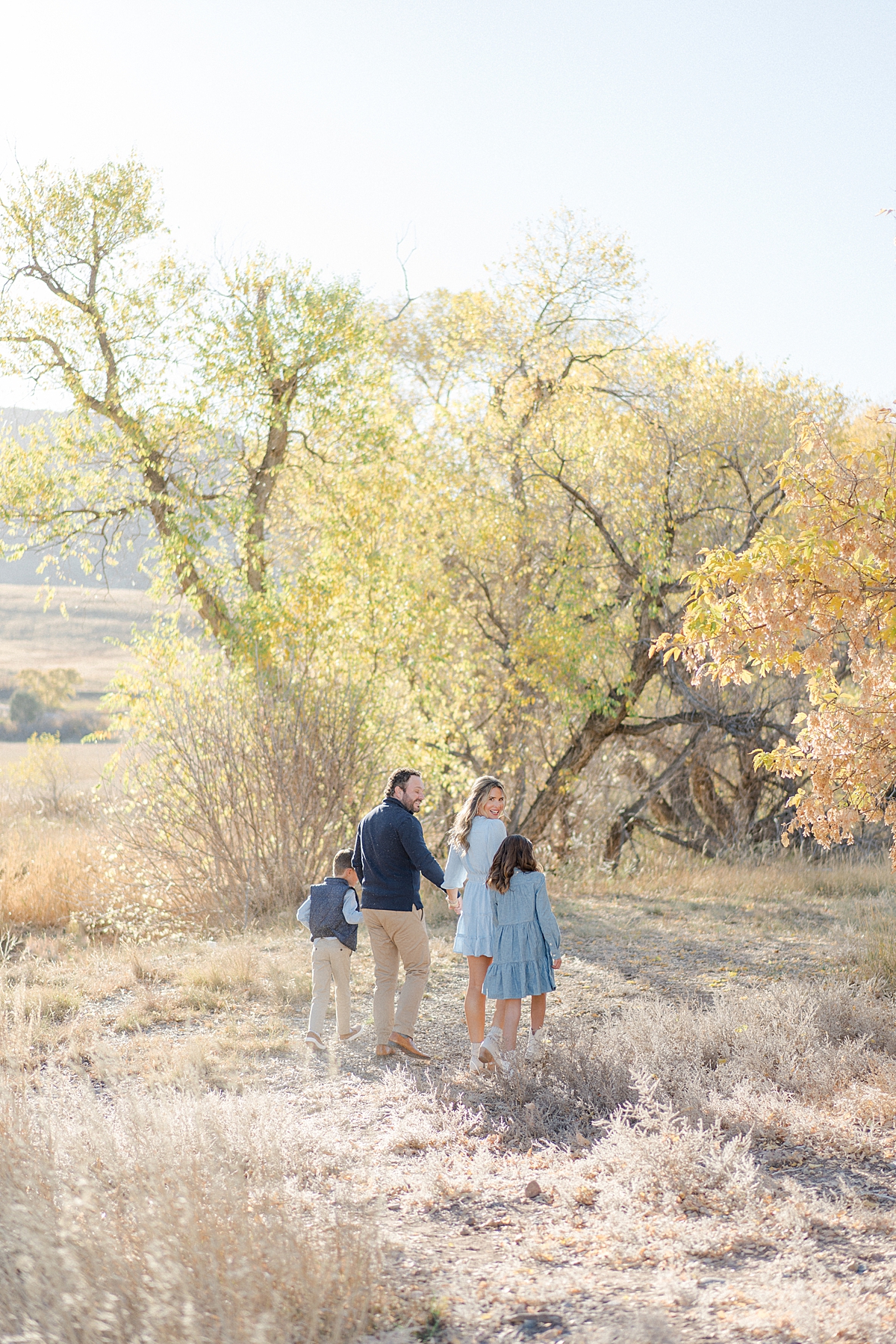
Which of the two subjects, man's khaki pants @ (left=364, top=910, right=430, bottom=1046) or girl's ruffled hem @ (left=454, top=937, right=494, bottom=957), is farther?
man's khaki pants @ (left=364, top=910, right=430, bottom=1046)

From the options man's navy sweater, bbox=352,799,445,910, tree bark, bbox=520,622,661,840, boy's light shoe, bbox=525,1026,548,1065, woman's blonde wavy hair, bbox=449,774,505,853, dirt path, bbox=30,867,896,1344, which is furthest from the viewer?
tree bark, bbox=520,622,661,840

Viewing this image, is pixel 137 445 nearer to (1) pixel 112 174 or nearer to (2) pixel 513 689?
(1) pixel 112 174

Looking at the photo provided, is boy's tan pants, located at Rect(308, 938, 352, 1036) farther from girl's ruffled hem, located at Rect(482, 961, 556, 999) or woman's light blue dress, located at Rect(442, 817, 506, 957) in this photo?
girl's ruffled hem, located at Rect(482, 961, 556, 999)

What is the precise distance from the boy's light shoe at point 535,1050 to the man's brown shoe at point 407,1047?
0.62 meters

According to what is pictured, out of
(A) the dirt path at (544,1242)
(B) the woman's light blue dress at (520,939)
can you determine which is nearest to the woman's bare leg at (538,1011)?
(B) the woman's light blue dress at (520,939)

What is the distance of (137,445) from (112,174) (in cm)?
403

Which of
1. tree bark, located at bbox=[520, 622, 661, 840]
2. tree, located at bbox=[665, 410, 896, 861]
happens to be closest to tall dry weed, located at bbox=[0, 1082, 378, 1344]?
tree, located at bbox=[665, 410, 896, 861]

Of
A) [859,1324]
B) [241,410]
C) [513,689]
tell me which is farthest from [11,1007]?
[241,410]

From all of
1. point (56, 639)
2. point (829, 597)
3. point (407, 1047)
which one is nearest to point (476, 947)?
point (407, 1047)

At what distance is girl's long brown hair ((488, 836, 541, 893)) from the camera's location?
19.5 feet

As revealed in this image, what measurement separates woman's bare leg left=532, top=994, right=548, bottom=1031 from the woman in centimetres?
28

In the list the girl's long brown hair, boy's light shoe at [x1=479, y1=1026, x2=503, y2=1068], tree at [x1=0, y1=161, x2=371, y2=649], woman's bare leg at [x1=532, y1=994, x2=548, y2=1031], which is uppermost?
tree at [x1=0, y1=161, x2=371, y2=649]

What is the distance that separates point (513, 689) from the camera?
520 inches

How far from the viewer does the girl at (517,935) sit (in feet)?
19.6
